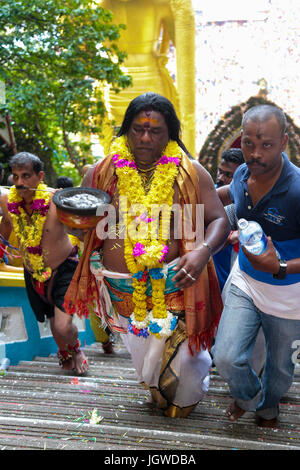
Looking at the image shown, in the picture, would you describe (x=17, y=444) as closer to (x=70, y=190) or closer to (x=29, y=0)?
(x=70, y=190)

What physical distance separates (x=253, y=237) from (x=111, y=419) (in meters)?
1.46

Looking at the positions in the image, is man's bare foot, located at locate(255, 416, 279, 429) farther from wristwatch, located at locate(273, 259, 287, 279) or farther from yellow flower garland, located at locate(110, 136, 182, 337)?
wristwatch, located at locate(273, 259, 287, 279)

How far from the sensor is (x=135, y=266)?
3.62 meters

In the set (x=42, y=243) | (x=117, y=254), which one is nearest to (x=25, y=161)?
(x=42, y=243)

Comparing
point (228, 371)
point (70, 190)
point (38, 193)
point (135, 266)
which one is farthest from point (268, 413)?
point (38, 193)

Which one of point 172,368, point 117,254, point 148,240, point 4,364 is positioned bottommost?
point 4,364

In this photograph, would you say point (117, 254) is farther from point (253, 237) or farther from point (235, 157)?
point (235, 157)

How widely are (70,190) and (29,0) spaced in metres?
4.82

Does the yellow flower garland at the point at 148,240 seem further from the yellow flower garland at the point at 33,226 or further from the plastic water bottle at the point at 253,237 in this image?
the yellow flower garland at the point at 33,226

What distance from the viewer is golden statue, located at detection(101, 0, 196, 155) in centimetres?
1160

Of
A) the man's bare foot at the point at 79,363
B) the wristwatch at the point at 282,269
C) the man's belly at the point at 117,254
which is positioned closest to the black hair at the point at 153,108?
the man's belly at the point at 117,254

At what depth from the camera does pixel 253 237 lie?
3197 mm
